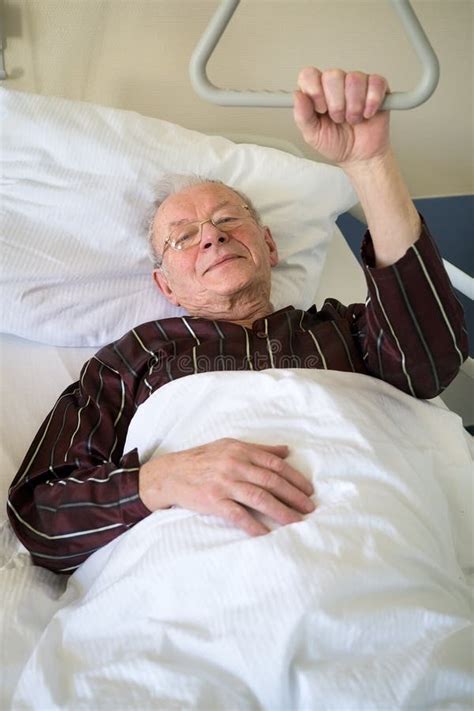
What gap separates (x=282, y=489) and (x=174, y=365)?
0.36 meters

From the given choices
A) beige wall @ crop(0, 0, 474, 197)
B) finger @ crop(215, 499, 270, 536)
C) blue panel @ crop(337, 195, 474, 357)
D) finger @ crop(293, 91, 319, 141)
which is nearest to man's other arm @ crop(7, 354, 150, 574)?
finger @ crop(215, 499, 270, 536)

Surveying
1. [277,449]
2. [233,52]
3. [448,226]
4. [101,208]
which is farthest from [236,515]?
[448,226]

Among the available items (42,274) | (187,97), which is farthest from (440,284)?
(187,97)

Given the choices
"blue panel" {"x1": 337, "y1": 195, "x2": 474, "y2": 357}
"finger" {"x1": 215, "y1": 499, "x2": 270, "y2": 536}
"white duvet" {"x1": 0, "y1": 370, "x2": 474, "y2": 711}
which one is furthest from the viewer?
"blue panel" {"x1": 337, "y1": 195, "x2": 474, "y2": 357}

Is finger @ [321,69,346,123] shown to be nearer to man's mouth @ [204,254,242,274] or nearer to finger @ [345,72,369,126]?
finger @ [345,72,369,126]

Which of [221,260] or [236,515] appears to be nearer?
[236,515]

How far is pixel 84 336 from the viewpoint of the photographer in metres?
1.43

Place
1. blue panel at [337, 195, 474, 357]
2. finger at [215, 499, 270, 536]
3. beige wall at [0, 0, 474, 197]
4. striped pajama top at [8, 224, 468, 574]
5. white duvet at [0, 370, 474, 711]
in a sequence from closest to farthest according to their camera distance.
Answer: white duvet at [0, 370, 474, 711], finger at [215, 499, 270, 536], striped pajama top at [8, 224, 468, 574], beige wall at [0, 0, 474, 197], blue panel at [337, 195, 474, 357]

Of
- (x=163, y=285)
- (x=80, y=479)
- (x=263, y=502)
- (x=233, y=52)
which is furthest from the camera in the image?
(x=233, y=52)

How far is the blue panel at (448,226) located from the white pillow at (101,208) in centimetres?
59

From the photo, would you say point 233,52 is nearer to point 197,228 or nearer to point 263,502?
point 197,228

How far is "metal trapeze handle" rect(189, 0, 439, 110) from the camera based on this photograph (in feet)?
2.41

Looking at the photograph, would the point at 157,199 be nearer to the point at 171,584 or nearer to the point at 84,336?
the point at 84,336

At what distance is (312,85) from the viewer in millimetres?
808
